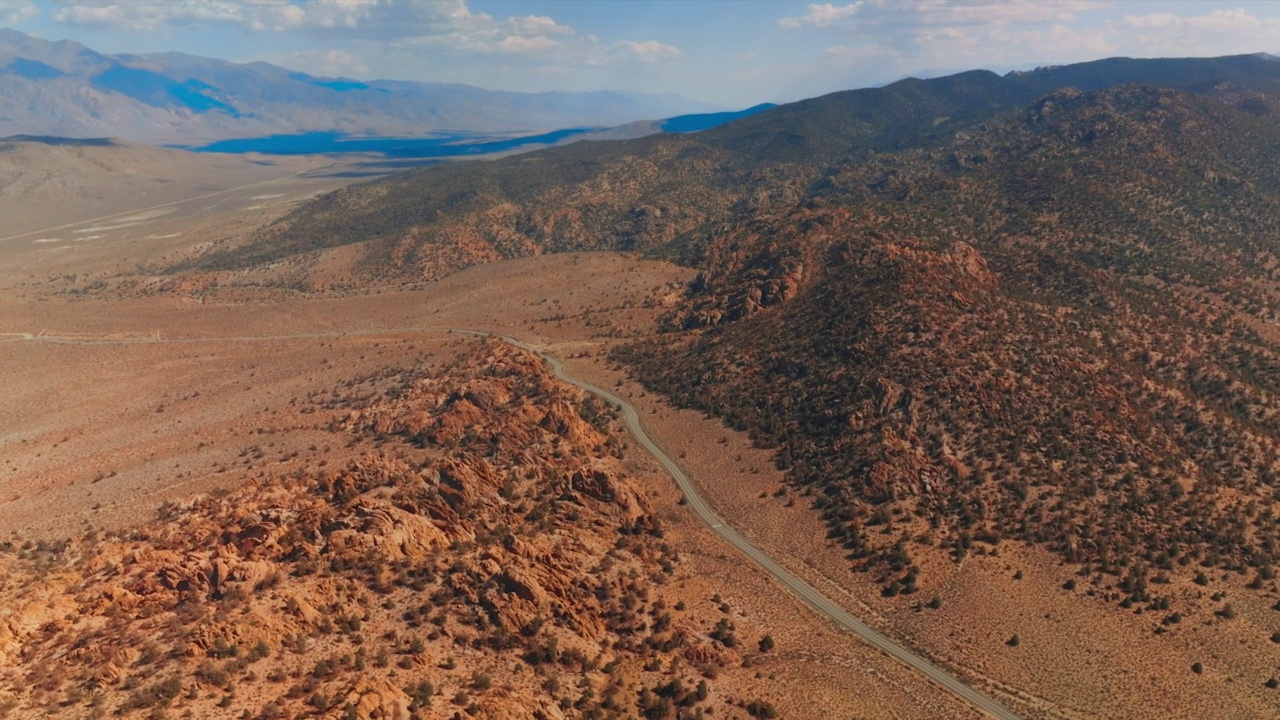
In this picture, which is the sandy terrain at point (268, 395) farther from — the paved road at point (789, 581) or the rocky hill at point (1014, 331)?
the rocky hill at point (1014, 331)

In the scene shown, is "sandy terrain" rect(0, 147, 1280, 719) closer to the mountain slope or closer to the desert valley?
the desert valley

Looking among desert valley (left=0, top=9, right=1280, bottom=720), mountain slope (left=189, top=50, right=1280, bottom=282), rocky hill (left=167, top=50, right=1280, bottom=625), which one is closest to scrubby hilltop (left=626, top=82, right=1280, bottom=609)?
rocky hill (left=167, top=50, right=1280, bottom=625)

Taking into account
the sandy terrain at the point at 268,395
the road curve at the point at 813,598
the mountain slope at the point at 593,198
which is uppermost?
the mountain slope at the point at 593,198

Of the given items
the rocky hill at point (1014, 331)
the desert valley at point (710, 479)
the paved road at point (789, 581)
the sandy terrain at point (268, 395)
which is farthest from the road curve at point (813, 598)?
the rocky hill at point (1014, 331)

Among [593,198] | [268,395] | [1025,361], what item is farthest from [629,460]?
[593,198]

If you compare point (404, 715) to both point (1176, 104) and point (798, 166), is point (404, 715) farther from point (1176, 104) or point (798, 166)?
point (798, 166)

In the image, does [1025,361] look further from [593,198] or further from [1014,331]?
[593,198]
